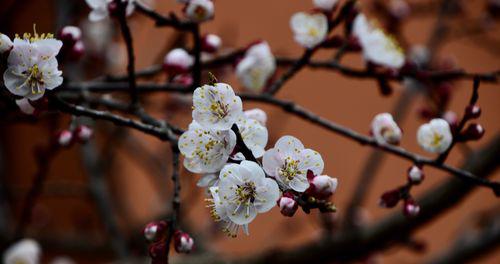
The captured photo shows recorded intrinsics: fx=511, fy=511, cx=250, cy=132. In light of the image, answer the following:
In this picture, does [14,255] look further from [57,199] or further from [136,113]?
[57,199]

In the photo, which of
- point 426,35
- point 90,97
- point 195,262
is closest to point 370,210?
point 426,35

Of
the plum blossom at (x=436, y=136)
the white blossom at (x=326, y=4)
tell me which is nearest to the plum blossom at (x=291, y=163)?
the plum blossom at (x=436, y=136)

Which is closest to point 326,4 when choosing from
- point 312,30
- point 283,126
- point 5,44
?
point 312,30

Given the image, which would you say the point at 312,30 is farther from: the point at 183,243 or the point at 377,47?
the point at 183,243

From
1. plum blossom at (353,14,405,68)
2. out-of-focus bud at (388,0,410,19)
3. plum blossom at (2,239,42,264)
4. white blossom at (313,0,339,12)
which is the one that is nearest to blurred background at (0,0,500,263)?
out-of-focus bud at (388,0,410,19)

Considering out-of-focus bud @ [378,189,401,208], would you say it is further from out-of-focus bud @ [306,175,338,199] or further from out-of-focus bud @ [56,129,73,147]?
out-of-focus bud @ [56,129,73,147]

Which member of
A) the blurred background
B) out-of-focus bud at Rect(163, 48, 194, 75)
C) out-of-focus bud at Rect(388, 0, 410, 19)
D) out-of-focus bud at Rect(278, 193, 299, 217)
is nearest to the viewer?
out-of-focus bud at Rect(278, 193, 299, 217)

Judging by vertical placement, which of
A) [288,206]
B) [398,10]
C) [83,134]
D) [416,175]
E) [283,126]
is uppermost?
[283,126]
